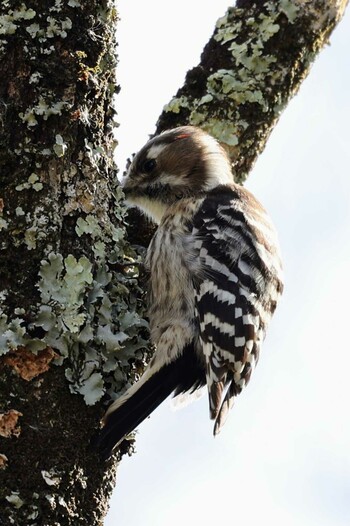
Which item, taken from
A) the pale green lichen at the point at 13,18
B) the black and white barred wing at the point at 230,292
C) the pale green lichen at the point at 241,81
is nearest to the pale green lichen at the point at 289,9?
the pale green lichen at the point at 241,81

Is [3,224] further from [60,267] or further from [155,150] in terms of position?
[155,150]

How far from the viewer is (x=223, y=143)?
3348 mm

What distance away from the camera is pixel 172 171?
12.5 feet

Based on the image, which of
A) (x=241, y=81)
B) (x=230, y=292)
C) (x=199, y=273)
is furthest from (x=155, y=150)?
A: (x=230, y=292)

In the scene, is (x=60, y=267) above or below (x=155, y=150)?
above

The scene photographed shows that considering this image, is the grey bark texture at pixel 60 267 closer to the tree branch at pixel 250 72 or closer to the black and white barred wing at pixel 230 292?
the black and white barred wing at pixel 230 292

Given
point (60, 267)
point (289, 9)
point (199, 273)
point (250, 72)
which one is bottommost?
point (199, 273)

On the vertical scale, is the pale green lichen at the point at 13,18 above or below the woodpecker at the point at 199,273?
above

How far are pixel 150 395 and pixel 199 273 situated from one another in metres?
0.57

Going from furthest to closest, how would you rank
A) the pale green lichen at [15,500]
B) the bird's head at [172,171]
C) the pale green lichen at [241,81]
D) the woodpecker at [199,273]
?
the bird's head at [172,171], the pale green lichen at [241,81], the woodpecker at [199,273], the pale green lichen at [15,500]

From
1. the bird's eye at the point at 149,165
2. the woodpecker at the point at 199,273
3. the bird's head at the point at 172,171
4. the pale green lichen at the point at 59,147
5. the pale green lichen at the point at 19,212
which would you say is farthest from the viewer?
the bird's eye at the point at 149,165

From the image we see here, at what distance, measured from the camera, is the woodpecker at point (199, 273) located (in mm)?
2904

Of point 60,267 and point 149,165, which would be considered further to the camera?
point 149,165

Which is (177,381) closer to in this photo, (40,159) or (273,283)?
(273,283)
